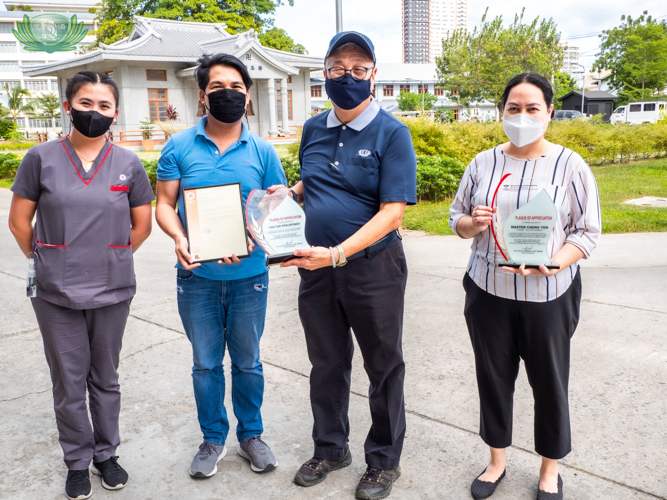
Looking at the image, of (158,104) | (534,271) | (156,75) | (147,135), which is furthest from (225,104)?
(156,75)

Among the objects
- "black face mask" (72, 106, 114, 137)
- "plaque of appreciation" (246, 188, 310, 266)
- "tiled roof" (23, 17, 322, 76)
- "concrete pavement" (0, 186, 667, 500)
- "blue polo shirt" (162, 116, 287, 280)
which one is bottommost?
"concrete pavement" (0, 186, 667, 500)

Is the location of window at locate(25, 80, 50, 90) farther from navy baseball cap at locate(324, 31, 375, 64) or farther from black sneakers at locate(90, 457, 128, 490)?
navy baseball cap at locate(324, 31, 375, 64)

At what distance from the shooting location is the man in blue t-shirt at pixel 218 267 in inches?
116

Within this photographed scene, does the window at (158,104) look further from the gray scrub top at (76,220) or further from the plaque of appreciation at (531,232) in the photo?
the plaque of appreciation at (531,232)

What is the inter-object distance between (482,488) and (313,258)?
1420mm

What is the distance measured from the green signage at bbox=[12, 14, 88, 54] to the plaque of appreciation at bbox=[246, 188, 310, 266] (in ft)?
95.5

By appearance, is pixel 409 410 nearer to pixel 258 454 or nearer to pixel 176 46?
pixel 258 454

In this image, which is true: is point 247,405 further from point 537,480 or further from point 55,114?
point 55,114

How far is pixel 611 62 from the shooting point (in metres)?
63.6

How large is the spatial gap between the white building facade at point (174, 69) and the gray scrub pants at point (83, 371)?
2987 centimetres

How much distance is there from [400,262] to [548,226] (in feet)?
2.33

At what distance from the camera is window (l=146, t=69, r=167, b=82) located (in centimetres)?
3422

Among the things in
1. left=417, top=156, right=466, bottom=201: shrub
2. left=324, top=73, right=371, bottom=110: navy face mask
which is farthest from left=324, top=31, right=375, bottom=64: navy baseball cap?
left=417, top=156, right=466, bottom=201: shrub

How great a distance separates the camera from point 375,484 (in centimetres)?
291
